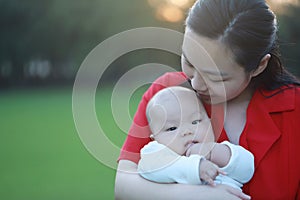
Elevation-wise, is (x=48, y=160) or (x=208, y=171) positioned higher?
(x=208, y=171)

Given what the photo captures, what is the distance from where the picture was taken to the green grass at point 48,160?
4.75 metres

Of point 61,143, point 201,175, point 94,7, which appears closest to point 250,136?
point 201,175

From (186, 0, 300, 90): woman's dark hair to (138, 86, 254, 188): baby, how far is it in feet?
0.80

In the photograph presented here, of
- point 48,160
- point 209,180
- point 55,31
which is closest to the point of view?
point 209,180

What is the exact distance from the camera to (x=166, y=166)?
170 centimetres

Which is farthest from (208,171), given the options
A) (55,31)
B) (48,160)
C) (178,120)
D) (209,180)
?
(55,31)

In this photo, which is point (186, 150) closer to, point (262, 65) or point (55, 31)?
point (262, 65)

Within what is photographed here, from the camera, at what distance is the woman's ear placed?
1.85 metres

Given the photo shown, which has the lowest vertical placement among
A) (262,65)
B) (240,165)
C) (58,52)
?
(58,52)

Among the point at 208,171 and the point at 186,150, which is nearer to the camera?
the point at 208,171

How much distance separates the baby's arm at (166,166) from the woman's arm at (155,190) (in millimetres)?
23

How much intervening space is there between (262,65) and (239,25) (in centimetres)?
20

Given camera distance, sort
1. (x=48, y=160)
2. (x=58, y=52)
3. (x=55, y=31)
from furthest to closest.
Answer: (x=58, y=52), (x=55, y=31), (x=48, y=160)

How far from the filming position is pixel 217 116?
1888 millimetres
